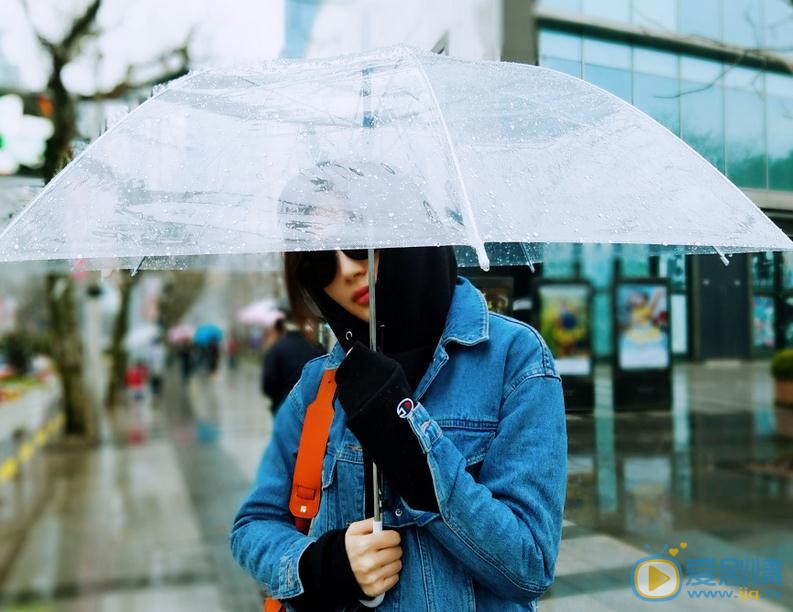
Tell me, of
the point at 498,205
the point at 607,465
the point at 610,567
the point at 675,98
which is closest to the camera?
the point at 498,205

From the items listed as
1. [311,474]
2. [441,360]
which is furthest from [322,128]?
[311,474]

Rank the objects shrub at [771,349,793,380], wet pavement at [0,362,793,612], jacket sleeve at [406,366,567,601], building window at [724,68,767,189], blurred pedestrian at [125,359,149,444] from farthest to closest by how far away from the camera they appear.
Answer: blurred pedestrian at [125,359,149,444], shrub at [771,349,793,380], wet pavement at [0,362,793,612], building window at [724,68,767,189], jacket sleeve at [406,366,567,601]

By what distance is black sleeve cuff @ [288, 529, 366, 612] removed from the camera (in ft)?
4.80

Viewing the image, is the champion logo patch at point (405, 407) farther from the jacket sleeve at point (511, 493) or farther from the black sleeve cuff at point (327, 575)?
the black sleeve cuff at point (327, 575)

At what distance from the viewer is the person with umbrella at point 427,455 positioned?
1385 millimetres

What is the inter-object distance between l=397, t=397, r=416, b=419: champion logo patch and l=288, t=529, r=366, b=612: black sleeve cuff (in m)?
0.32

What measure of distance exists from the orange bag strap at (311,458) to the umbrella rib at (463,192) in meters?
0.53

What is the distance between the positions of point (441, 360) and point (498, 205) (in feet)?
1.15

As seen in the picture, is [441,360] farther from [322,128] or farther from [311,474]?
[322,128]

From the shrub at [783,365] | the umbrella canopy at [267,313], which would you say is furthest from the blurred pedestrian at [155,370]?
the shrub at [783,365]

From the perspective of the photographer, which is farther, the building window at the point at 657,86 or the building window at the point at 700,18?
the building window at the point at 700,18

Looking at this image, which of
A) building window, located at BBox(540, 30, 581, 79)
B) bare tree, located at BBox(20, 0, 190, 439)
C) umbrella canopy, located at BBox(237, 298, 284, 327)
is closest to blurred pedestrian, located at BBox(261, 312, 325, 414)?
umbrella canopy, located at BBox(237, 298, 284, 327)

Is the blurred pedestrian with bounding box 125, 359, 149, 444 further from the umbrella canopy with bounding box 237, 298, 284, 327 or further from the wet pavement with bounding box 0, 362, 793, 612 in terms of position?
the umbrella canopy with bounding box 237, 298, 284, 327

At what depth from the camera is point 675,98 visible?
8.63 ft
